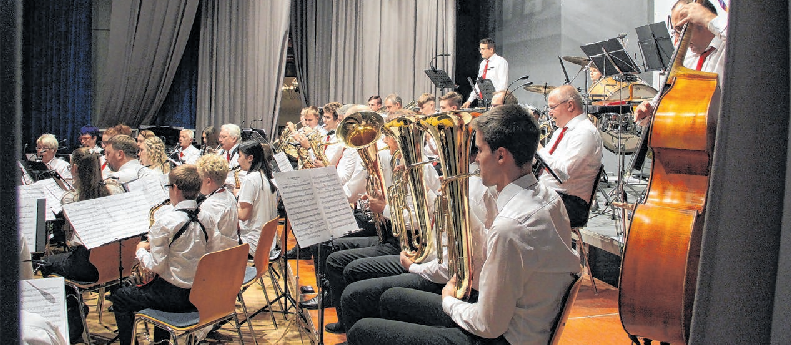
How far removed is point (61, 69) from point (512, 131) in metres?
10.4

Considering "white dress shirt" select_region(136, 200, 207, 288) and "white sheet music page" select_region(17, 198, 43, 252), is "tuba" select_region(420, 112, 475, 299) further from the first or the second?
"white sheet music page" select_region(17, 198, 43, 252)

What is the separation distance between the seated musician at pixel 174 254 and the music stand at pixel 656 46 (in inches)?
136

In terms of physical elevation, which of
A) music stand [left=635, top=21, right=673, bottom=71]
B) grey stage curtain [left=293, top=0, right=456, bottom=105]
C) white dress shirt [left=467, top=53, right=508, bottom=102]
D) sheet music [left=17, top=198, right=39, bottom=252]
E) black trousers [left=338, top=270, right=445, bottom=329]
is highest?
grey stage curtain [left=293, top=0, right=456, bottom=105]

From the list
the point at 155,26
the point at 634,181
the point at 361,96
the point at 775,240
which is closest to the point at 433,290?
the point at 775,240

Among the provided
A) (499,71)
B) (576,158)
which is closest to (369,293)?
(576,158)

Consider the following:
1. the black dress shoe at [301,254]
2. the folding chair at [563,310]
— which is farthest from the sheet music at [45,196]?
the folding chair at [563,310]

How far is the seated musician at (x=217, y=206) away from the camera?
356 centimetres

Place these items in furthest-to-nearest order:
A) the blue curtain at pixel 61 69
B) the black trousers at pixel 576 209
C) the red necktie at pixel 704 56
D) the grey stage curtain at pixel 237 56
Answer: the grey stage curtain at pixel 237 56, the blue curtain at pixel 61 69, the black trousers at pixel 576 209, the red necktie at pixel 704 56

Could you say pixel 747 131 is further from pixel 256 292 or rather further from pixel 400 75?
pixel 400 75

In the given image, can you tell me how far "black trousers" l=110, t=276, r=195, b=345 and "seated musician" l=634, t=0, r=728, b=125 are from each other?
8.25 ft

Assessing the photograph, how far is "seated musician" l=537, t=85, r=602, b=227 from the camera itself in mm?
4230

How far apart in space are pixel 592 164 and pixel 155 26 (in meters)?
8.68

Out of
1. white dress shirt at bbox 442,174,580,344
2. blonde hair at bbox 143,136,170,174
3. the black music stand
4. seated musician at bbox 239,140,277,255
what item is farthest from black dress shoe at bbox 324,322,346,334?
the black music stand

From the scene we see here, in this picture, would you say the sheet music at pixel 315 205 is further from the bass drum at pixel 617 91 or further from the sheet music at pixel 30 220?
the bass drum at pixel 617 91
